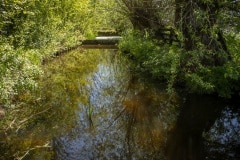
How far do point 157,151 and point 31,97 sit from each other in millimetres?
6073

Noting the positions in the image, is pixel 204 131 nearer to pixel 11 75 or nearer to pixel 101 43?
pixel 11 75


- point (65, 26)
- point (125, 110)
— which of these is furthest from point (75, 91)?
point (65, 26)

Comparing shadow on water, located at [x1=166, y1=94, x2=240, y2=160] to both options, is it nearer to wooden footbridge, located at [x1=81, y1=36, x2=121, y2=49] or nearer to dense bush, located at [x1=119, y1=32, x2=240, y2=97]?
dense bush, located at [x1=119, y1=32, x2=240, y2=97]

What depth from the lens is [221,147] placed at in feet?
24.4

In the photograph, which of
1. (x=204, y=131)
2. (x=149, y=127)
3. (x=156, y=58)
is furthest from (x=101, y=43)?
(x=204, y=131)

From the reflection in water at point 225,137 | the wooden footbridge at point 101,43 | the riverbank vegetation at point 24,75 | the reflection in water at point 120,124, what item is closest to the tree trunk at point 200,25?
the reflection in water at point 225,137

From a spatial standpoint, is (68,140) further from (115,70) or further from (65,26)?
(65,26)

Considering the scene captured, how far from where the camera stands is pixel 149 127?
8.70 m

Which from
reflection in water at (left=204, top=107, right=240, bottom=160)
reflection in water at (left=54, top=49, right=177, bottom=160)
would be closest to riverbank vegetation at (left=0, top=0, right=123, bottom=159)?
reflection in water at (left=54, top=49, right=177, bottom=160)

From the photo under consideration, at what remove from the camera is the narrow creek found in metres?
7.17

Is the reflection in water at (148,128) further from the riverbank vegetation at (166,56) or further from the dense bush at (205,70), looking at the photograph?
the riverbank vegetation at (166,56)

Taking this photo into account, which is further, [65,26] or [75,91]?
[65,26]

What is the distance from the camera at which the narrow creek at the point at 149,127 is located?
7.17m

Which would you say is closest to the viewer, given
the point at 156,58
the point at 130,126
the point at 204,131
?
the point at 204,131
